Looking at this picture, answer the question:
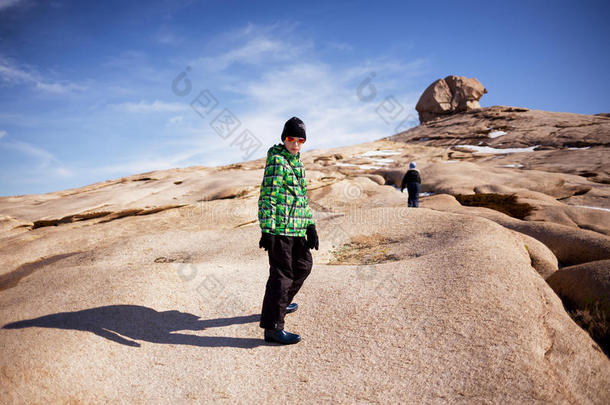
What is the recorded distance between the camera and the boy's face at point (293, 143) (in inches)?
178

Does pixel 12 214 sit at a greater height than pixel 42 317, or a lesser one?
greater

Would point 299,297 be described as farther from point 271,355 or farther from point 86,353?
point 86,353

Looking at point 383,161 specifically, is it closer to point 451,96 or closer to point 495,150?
point 495,150

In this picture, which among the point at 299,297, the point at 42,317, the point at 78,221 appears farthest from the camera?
the point at 78,221

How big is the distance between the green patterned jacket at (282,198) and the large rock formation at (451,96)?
218 feet

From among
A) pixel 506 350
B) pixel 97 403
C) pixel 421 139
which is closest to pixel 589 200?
pixel 506 350

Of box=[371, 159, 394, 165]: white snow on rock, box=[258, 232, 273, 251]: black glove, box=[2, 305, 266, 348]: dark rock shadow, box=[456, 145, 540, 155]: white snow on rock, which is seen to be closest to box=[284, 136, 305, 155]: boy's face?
box=[258, 232, 273, 251]: black glove

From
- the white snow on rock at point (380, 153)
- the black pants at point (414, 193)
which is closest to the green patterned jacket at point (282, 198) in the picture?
the black pants at point (414, 193)

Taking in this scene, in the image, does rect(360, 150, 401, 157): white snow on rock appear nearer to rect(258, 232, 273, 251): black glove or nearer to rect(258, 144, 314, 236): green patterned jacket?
rect(258, 144, 314, 236): green patterned jacket

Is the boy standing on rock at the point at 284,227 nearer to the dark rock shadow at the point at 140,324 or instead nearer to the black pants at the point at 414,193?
the dark rock shadow at the point at 140,324

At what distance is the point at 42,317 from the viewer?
516 cm

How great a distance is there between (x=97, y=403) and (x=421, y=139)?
5362 cm

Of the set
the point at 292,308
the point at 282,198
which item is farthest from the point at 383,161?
the point at 282,198

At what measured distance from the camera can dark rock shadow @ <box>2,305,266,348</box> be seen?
15.2 ft
